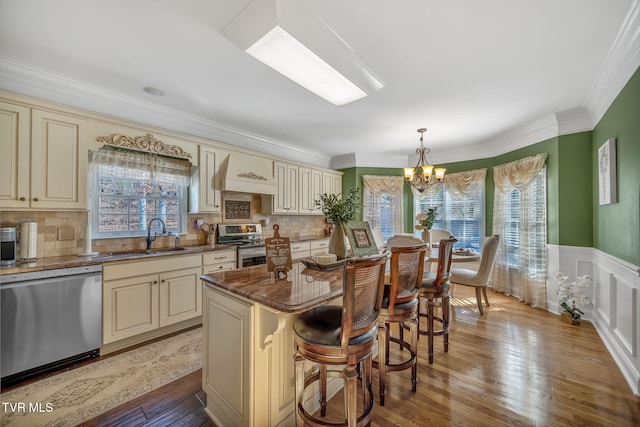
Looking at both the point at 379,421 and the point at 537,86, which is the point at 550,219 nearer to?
the point at 537,86

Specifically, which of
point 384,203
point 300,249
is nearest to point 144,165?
point 300,249

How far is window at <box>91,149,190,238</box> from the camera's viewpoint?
2.91 meters

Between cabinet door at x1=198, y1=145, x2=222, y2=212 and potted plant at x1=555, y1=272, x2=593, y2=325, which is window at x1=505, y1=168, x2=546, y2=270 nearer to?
potted plant at x1=555, y1=272, x2=593, y2=325

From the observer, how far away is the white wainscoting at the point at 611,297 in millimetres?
2125

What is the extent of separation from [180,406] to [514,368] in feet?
9.24

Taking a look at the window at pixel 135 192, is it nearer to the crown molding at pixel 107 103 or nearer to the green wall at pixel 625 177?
the crown molding at pixel 107 103

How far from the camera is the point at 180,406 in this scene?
186 centimetres

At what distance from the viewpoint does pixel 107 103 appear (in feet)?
9.56

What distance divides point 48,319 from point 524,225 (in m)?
5.98

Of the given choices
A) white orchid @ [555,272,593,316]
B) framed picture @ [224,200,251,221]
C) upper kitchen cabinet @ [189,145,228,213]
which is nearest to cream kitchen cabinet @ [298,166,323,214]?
framed picture @ [224,200,251,221]

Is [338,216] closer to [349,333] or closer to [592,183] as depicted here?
[349,333]

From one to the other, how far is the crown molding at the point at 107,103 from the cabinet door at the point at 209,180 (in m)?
0.40

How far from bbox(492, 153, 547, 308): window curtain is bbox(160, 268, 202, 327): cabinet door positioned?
15.9 feet

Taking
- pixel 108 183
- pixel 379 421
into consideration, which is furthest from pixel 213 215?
pixel 379 421
